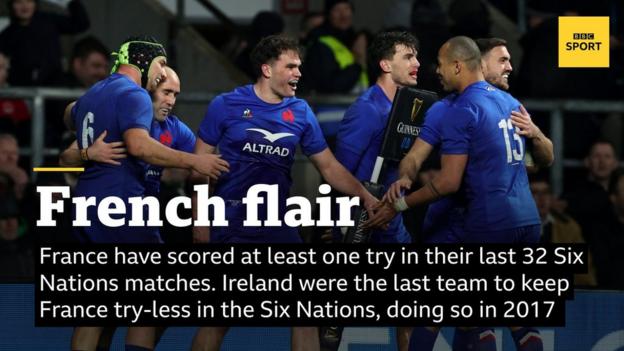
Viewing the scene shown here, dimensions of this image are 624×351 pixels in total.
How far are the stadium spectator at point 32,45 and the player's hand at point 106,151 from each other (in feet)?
12.3

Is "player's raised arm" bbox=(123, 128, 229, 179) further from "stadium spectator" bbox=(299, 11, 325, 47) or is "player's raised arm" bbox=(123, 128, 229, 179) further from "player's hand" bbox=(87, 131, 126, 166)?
"stadium spectator" bbox=(299, 11, 325, 47)

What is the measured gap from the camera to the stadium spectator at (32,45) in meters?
14.4

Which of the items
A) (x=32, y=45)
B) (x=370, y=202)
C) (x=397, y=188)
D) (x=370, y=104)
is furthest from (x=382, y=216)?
(x=32, y=45)

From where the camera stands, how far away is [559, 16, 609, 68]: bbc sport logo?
13.4 metres

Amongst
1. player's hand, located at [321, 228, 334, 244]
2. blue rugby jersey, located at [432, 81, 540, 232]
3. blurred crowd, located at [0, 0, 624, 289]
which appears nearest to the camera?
blue rugby jersey, located at [432, 81, 540, 232]

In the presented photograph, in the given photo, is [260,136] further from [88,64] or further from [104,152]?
[88,64]

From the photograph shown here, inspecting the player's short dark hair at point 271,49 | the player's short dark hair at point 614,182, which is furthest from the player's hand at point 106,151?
the player's short dark hair at point 614,182

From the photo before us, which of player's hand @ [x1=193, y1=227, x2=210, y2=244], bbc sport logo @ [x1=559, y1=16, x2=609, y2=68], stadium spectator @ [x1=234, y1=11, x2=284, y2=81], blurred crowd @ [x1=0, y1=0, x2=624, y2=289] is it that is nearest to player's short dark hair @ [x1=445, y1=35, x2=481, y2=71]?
player's hand @ [x1=193, y1=227, x2=210, y2=244]

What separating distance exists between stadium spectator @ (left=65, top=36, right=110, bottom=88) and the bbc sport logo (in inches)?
140

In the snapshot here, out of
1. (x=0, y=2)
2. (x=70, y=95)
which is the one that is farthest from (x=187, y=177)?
(x=0, y=2)

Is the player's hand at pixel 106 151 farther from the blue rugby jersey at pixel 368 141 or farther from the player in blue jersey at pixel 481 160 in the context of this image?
the player in blue jersey at pixel 481 160

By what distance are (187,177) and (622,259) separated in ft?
10.9

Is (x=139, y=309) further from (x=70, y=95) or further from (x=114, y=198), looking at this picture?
(x=70, y=95)

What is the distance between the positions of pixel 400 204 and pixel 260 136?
0.98 metres
